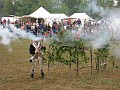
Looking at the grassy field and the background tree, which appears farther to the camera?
the background tree

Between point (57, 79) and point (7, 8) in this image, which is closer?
point (57, 79)

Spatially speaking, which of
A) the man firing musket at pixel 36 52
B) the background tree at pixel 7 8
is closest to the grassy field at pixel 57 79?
the man firing musket at pixel 36 52

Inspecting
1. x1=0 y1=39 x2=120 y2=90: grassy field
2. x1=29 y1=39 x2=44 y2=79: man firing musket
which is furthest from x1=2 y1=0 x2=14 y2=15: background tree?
x1=29 y1=39 x2=44 y2=79: man firing musket

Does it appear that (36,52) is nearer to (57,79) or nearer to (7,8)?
(57,79)

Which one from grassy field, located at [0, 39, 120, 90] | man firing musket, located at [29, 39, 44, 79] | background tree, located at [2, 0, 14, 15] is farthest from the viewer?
background tree, located at [2, 0, 14, 15]

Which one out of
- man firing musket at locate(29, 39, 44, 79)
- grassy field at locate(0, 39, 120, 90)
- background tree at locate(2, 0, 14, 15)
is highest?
background tree at locate(2, 0, 14, 15)

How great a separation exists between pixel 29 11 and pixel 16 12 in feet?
19.6

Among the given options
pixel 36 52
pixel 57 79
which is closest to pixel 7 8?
pixel 36 52

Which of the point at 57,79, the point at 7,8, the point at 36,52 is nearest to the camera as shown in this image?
the point at 36,52

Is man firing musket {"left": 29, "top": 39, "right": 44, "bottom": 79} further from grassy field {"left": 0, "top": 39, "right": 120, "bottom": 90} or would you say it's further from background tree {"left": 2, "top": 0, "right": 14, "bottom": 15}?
background tree {"left": 2, "top": 0, "right": 14, "bottom": 15}

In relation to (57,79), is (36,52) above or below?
above

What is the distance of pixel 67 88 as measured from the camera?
35.0ft

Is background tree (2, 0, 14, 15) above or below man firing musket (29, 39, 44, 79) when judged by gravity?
above

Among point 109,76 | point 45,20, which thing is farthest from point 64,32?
point 45,20
